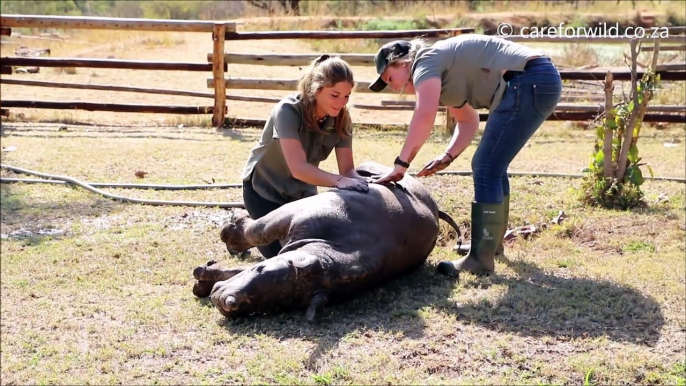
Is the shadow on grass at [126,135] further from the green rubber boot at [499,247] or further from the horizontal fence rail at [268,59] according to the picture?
the green rubber boot at [499,247]

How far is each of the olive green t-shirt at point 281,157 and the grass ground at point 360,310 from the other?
1.64 feet

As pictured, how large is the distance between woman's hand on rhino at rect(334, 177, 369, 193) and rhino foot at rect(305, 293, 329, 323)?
0.74 m

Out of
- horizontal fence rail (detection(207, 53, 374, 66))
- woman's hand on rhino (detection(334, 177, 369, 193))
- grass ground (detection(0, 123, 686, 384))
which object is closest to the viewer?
grass ground (detection(0, 123, 686, 384))

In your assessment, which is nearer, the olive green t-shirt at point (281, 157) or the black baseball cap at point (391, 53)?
the black baseball cap at point (391, 53)

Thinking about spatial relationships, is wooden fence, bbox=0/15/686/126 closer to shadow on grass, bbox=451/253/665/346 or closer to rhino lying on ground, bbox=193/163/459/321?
rhino lying on ground, bbox=193/163/459/321

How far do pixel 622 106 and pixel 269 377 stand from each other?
13.9ft

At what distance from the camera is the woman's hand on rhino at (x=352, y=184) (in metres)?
4.71

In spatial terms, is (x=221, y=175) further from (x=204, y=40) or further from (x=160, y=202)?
(x=204, y=40)

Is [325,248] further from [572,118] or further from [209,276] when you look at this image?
[572,118]

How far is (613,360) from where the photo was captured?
151 inches

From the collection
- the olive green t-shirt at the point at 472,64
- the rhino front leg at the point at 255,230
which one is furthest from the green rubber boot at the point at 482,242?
the rhino front leg at the point at 255,230

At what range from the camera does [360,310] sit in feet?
14.5

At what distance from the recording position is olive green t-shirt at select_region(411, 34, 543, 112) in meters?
4.60

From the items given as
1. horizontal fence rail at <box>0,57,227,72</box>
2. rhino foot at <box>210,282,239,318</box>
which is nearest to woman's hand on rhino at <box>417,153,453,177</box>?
rhino foot at <box>210,282,239,318</box>
